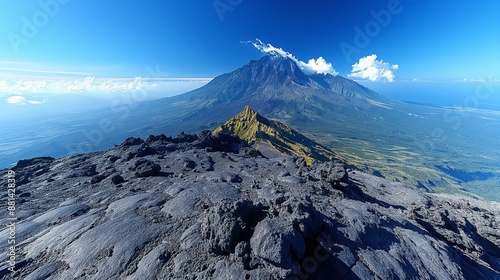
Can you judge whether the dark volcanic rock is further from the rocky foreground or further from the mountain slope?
the mountain slope

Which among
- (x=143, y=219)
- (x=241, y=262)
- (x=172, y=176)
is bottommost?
(x=172, y=176)

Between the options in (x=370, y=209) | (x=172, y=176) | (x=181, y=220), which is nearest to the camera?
(x=181, y=220)

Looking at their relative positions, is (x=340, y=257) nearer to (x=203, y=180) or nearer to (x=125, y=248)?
(x=125, y=248)

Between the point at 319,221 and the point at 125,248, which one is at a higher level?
the point at 319,221

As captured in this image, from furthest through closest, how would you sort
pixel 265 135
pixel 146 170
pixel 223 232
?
pixel 265 135 → pixel 146 170 → pixel 223 232

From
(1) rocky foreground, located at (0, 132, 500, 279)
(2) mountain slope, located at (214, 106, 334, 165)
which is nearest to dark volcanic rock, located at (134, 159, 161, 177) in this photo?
(1) rocky foreground, located at (0, 132, 500, 279)

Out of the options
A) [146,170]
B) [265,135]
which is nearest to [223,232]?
[146,170]

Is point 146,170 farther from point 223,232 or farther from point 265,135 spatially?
point 265,135

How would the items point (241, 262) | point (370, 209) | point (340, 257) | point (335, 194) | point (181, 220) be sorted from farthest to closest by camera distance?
1. point (335, 194)
2. point (370, 209)
3. point (181, 220)
4. point (340, 257)
5. point (241, 262)

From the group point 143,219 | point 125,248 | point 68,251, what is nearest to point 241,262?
point 125,248
